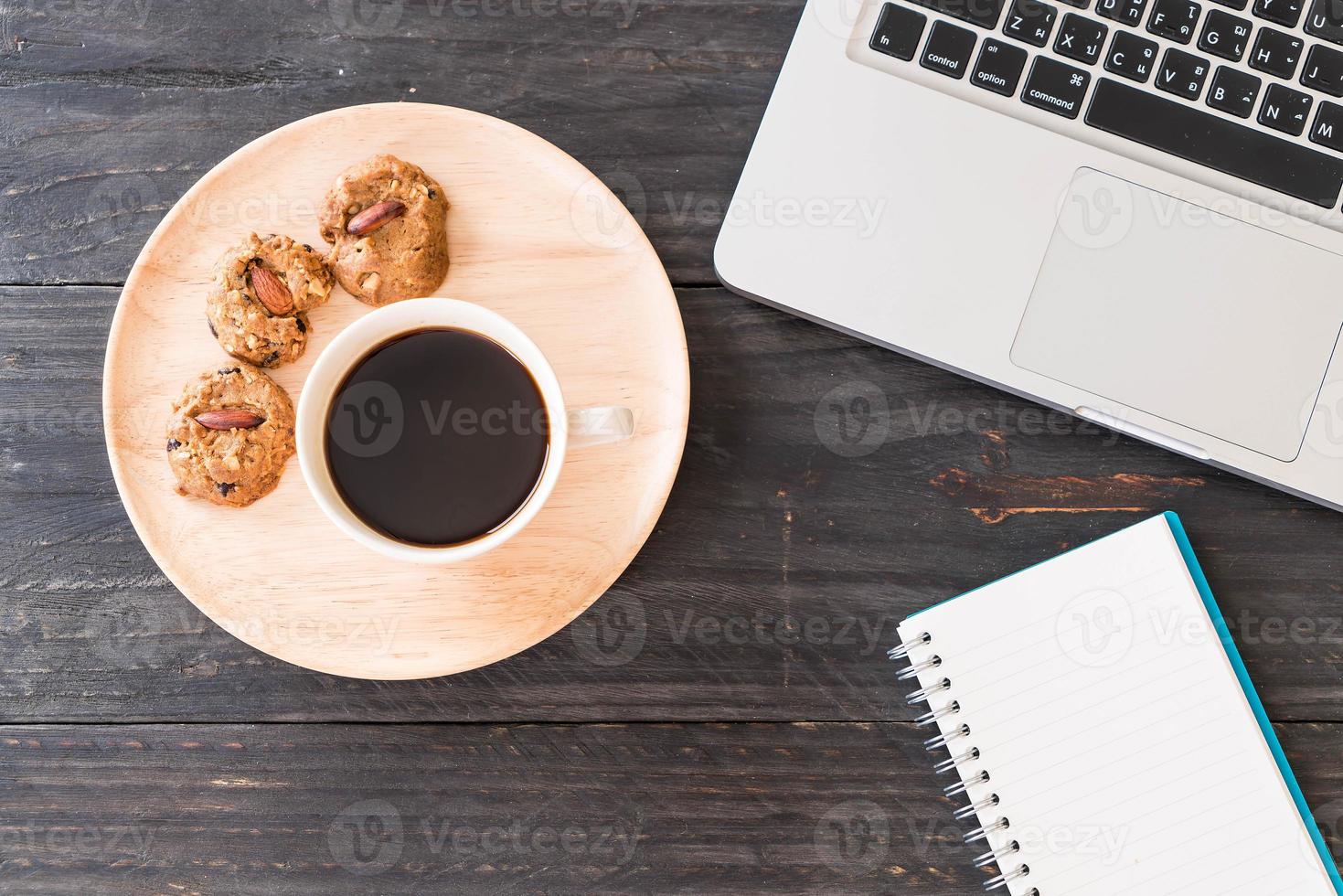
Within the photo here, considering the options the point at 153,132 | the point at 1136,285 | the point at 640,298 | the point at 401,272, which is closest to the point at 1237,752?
the point at 1136,285

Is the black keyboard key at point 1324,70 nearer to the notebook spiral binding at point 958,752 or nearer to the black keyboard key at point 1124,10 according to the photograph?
the black keyboard key at point 1124,10

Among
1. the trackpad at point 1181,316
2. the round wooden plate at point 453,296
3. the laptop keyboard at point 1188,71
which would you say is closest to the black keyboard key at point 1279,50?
the laptop keyboard at point 1188,71

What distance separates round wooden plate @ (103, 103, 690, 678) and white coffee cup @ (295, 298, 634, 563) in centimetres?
7

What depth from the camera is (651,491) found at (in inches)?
30.4

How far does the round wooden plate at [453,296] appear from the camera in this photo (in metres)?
0.76

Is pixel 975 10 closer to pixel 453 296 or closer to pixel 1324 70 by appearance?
pixel 1324 70

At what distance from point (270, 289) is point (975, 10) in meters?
0.64

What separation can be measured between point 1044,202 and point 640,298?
36 cm

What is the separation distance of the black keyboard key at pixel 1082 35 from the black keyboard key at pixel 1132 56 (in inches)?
0.4

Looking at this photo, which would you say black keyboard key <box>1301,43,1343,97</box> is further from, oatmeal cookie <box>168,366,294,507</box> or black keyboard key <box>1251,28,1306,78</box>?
oatmeal cookie <box>168,366,294,507</box>

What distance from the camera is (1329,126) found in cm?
76

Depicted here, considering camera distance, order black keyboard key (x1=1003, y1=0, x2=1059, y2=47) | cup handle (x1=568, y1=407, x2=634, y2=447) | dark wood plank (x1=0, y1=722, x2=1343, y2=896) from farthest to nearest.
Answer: dark wood plank (x1=0, y1=722, x2=1343, y2=896) < black keyboard key (x1=1003, y1=0, x2=1059, y2=47) < cup handle (x1=568, y1=407, x2=634, y2=447)

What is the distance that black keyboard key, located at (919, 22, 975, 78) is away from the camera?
30.6 inches

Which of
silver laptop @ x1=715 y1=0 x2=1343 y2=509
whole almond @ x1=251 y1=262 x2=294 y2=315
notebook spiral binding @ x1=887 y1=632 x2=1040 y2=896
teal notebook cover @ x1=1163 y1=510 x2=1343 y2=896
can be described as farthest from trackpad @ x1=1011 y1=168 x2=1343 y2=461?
whole almond @ x1=251 y1=262 x2=294 y2=315
